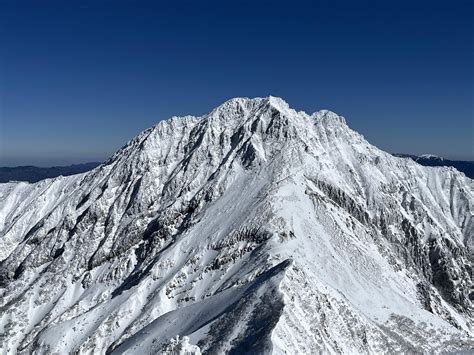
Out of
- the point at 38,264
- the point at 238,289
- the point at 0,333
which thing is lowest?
the point at 0,333

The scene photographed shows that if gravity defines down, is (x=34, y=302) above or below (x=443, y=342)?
below

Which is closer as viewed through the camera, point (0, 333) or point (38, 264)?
point (0, 333)

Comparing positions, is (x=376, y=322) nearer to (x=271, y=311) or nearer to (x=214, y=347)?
(x=271, y=311)

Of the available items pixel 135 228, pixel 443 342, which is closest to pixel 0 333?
pixel 135 228

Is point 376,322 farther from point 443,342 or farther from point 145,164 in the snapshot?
point 145,164

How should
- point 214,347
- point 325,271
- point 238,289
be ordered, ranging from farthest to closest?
1. point 325,271
2. point 238,289
3. point 214,347

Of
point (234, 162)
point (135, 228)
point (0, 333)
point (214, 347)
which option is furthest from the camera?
point (234, 162)
